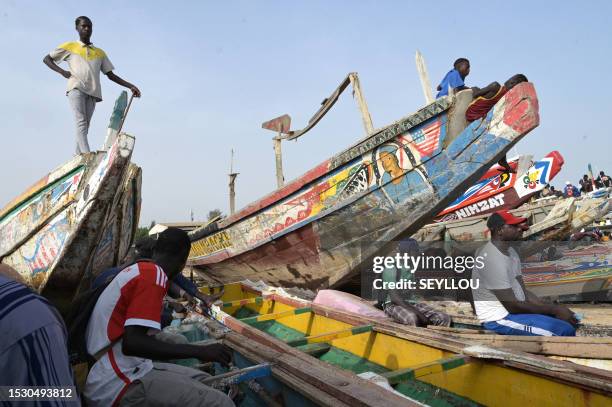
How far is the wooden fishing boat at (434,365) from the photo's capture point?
2105 mm

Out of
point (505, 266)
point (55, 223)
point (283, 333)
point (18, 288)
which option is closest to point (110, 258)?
point (55, 223)

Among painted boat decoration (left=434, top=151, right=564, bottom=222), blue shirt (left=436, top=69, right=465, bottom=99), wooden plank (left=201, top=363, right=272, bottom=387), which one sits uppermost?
blue shirt (left=436, top=69, right=465, bottom=99)

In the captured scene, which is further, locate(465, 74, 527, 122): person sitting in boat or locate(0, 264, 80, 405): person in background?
locate(465, 74, 527, 122): person sitting in boat

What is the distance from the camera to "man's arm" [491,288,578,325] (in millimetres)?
3506

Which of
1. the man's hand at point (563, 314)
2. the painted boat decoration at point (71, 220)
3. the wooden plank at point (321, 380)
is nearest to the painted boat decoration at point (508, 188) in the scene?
the man's hand at point (563, 314)

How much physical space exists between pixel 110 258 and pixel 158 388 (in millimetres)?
3696

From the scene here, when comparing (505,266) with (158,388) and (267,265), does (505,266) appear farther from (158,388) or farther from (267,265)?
(267,265)

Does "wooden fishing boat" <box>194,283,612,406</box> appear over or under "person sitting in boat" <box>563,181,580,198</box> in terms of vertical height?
under

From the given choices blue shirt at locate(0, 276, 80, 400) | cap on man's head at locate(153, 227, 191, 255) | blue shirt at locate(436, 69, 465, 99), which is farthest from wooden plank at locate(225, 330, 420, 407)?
blue shirt at locate(436, 69, 465, 99)

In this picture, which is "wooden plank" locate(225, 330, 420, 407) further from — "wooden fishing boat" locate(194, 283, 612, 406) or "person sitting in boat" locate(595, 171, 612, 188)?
"person sitting in boat" locate(595, 171, 612, 188)

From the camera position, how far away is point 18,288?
1140mm

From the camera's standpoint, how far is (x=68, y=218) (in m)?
4.27

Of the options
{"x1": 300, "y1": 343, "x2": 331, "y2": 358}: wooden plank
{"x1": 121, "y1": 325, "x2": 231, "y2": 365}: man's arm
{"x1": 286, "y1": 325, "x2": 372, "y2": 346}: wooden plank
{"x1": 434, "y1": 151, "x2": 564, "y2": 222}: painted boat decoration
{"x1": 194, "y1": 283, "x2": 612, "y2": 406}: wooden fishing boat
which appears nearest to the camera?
{"x1": 121, "y1": 325, "x2": 231, "y2": 365}: man's arm

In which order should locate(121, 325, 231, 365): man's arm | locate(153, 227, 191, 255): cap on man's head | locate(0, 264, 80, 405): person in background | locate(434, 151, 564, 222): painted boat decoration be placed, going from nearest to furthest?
locate(0, 264, 80, 405): person in background → locate(121, 325, 231, 365): man's arm → locate(153, 227, 191, 255): cap on man's head → locate(434, 151, 564, 222): painted boat decoration
